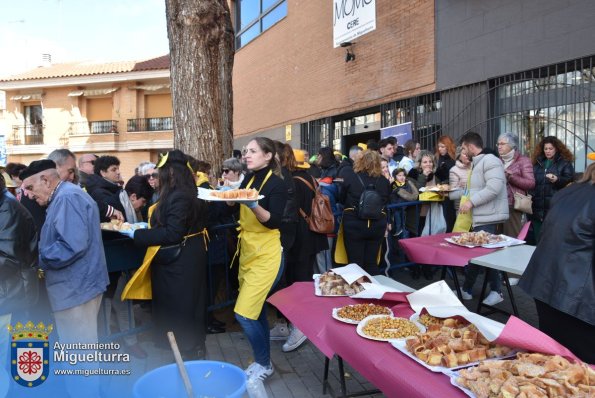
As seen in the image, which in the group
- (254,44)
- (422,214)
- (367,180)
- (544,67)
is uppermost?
(254,44)

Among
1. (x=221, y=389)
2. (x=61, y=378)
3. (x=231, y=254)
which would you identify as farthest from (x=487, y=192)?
(x=61, y=378)

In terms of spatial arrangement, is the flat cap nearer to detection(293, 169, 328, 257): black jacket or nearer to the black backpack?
detection(293, 169, 328, 257): black jacket

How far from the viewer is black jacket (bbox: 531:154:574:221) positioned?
624cm

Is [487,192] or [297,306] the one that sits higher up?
[487,192]

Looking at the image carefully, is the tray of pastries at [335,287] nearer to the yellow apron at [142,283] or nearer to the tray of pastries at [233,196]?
the tray of pastries at [233,196]

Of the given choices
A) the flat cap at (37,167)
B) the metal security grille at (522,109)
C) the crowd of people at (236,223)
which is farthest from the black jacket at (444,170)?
the flat cap at (37,167)

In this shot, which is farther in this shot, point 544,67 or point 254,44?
point 254,44

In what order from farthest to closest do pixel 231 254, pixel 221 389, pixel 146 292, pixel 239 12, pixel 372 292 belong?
pixel 239 12
pixel 231 254
pixel 146 292
pixel 372 292
pixel 221 389

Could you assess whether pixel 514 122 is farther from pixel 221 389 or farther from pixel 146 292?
pixel 221 389

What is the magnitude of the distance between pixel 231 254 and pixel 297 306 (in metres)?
2.10

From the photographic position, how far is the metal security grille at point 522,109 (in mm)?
7203

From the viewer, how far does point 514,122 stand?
8336mm

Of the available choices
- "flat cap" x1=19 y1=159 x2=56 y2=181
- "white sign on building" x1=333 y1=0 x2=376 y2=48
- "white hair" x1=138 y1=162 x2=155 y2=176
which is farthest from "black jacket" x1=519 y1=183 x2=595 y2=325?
"white sign on building" x1=333 y1=0 x2=376 y2=48

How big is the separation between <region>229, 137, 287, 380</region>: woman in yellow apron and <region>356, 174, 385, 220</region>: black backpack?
1.67 meters
